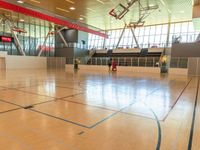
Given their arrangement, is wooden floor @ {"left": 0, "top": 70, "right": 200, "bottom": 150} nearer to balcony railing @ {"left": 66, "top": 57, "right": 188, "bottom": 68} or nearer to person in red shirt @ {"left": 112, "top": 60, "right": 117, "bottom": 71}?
balcony railing @ {"left": 66, "top": 57, "right": 188, "bottom": 68}

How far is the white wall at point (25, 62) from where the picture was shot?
22.2 metres

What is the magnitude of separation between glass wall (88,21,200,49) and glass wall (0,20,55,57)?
754 centimetres

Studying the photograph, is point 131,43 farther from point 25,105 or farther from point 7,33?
point 25,105

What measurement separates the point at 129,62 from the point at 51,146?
61.3 ft

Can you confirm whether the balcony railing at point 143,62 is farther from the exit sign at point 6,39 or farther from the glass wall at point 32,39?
the exit sign at point 6,39

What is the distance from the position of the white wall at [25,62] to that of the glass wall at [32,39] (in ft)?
7.55

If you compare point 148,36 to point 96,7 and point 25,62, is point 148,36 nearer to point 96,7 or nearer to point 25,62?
point 96,7

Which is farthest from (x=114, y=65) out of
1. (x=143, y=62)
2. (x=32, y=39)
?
(x=32, y=39)

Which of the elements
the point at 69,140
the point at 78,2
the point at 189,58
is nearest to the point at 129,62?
the point at 189,58

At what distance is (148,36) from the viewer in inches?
1142

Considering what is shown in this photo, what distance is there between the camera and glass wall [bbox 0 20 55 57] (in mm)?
24744

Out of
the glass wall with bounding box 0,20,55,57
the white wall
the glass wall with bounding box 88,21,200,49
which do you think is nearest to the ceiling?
the glass wall with bounding box 88,21,200,49

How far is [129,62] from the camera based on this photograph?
794 inches

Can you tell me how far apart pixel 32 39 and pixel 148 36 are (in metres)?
19.7
